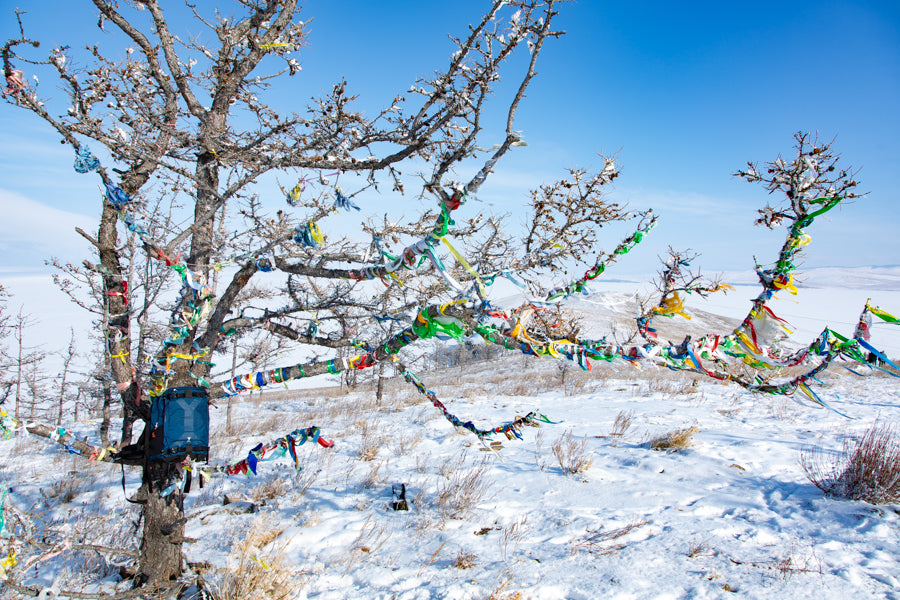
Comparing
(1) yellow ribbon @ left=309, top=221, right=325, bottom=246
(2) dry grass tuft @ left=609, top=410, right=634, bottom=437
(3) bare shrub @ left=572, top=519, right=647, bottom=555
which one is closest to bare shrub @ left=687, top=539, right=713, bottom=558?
(3) bare shrub @ left=572, top=519, right=647, bottom=555

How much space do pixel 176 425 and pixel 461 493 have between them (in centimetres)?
270

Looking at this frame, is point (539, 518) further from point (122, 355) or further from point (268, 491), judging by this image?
point (122, 355)

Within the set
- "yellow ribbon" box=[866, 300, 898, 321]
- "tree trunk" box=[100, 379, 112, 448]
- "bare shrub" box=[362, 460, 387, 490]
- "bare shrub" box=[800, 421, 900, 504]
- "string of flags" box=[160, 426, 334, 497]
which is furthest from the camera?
"tree trunk" box=[100, 379, 112, 448]

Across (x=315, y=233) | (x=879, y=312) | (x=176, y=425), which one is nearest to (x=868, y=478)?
(x=879, y=312)

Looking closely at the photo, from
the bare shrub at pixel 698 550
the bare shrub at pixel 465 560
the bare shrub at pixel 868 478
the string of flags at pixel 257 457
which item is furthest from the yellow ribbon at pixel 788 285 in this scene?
the bare shrub at pixel 868 478

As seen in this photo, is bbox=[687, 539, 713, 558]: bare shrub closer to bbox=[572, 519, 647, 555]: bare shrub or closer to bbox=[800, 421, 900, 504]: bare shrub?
bbox=[572, 519, 647, 555]: bare shrub

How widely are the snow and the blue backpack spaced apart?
76 centimetres

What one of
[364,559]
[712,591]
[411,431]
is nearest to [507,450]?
[411,431]

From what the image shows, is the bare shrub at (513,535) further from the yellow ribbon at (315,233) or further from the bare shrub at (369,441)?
the bare shrub at (369,441)

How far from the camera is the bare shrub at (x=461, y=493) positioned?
412cm

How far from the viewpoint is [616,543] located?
10.8ft

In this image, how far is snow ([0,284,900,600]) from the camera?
9.44 ft

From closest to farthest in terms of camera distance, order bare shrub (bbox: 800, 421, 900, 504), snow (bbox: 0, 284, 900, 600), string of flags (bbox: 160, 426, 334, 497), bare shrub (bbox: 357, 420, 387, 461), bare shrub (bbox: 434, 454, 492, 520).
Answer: snow (bbox: 0, 284, 900, 600) < string of flags (bbox: 160, 426, 334, 497) < bare shrub (bbox: 800, 421, 900, 504) < bare shrub (bbox: 434, 454, 492, 520) < bare shrub (bbox: 357, 420, 387, 461)

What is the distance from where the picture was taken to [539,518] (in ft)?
12.7
